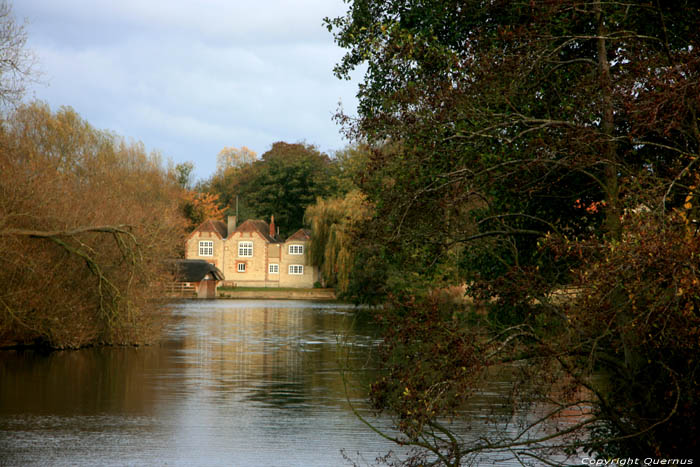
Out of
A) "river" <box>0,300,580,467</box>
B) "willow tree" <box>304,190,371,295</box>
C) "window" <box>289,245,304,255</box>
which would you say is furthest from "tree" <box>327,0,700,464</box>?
"window" <box>289,245,304,255</box>

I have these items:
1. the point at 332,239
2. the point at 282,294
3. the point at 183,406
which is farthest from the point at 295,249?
the point at 183,406

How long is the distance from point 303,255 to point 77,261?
52.2 metres

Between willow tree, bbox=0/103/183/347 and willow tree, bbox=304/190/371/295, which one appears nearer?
willow tree, bbox=0/103/183/347

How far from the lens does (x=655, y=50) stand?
7977 mm

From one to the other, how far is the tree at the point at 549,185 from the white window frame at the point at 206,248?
67739mm

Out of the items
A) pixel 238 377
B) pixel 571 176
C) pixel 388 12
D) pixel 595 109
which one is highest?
pixel 388 12

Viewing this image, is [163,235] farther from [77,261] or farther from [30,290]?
[30,290]

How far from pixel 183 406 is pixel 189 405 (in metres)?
0.16

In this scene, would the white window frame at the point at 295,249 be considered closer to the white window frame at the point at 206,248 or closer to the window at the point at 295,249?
the window at the point at 295,249

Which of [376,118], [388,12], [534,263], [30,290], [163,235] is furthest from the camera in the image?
[163,235]

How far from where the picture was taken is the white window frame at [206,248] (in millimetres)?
75938

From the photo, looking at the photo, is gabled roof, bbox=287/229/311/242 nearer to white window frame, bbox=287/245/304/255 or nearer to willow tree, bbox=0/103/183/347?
white window frame, bbox=287/245/304/255

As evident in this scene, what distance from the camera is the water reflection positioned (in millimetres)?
11469

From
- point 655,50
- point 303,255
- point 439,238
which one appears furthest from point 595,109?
point 303,255
